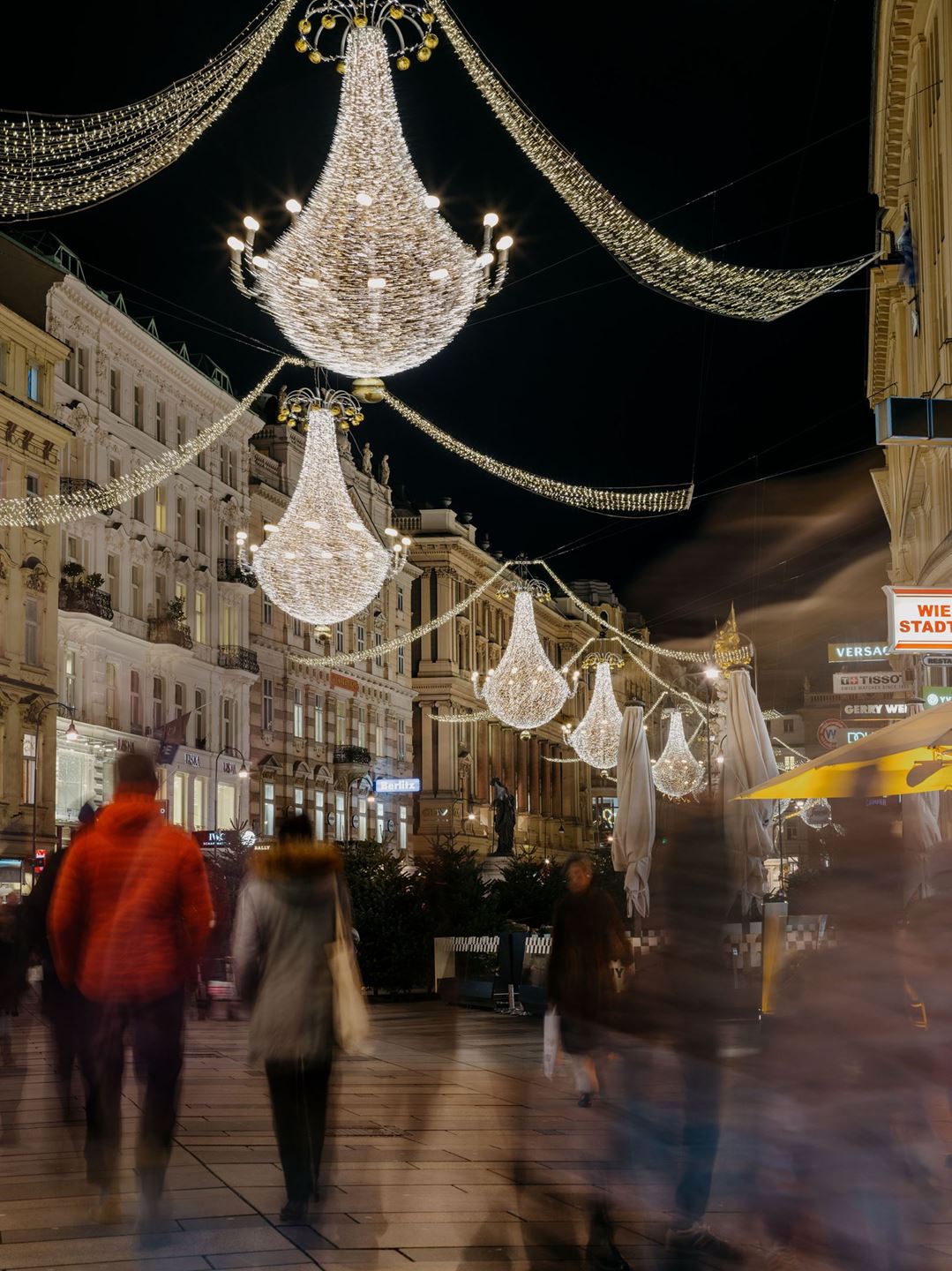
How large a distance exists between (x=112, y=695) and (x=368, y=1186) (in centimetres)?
3870

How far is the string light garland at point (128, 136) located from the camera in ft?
36.2

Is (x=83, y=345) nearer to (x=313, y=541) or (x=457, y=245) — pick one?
(x=313, y=541)

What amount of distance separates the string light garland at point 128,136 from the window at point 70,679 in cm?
3212

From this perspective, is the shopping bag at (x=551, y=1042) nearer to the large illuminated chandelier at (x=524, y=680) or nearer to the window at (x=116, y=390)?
the large illuminated chandelier at (x=524, y=680)

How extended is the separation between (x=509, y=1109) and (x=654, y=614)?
118 meters

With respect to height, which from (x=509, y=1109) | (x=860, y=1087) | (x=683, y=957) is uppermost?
(x=683, y=957)

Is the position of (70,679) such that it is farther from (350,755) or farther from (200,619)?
(350,755)

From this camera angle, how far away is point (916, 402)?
45.8ft

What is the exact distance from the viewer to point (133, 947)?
703 cm

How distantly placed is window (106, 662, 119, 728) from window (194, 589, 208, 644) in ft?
19.0

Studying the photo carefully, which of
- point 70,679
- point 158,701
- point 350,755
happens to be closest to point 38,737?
point 70,679

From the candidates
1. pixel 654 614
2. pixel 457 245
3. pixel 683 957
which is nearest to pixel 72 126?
pixel 457 245

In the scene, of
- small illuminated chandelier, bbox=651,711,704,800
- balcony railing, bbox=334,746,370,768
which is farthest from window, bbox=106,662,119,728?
balcony railing, bbox=334,746,370,768

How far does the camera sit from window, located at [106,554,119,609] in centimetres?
4581
